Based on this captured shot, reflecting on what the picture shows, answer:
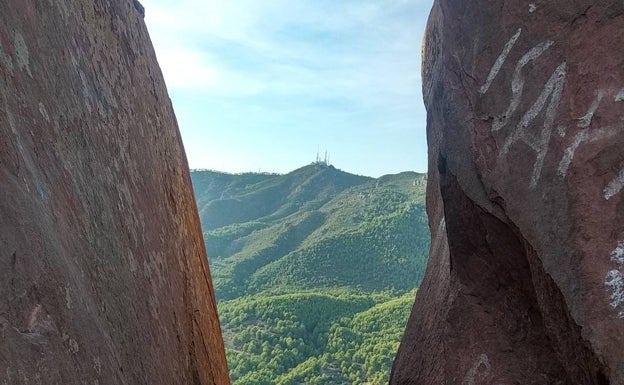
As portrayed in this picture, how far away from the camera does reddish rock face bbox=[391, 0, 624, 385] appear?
321 cm

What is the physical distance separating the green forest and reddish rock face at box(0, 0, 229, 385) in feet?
43.8

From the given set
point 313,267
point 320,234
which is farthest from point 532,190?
point 320,234

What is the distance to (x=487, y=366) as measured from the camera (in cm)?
434

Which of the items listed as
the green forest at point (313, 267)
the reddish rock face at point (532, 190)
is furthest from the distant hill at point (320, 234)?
the reddish rock face at point (532, 190)

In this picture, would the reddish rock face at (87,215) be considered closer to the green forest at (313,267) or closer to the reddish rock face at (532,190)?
the reddish rock face at (532,190)

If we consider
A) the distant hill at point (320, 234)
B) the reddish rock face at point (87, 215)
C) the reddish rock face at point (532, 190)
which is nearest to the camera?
the reddish rock face at point (87, 215)

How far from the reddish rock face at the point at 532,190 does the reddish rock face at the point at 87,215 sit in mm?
2295

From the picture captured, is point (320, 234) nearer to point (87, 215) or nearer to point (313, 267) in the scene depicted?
point (313, 267)

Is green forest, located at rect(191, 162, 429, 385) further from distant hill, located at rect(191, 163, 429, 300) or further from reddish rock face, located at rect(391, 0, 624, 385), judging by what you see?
reddish rock face, located at rect(391, 0, 624, 385)

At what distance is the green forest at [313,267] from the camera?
78.1ft

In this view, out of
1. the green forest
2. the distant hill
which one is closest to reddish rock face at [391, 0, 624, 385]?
the green forest

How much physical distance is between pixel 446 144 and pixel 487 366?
1.64m

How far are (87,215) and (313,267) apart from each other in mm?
36771

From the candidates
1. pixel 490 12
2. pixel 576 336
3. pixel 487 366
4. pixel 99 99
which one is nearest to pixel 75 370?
pixel 99 99
